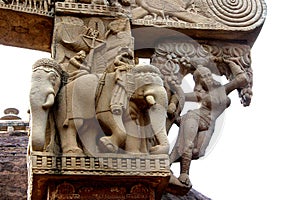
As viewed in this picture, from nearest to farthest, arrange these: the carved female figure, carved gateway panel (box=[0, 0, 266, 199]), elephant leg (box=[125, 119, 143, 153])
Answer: carved gateway panel (box=[0, 0, 266, 199])
elephant leg (box=[125, 119, 143, 153])
the carved female figure

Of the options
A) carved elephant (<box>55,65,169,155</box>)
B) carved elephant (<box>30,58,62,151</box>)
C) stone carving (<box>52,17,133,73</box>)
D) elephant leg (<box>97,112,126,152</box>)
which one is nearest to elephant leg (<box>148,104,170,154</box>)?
carved elephant (<box>55,65,169,155</box>)

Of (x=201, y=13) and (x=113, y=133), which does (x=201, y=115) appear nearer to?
(x=201, y=13)

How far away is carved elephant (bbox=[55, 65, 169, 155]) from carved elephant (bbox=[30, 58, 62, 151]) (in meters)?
0.15

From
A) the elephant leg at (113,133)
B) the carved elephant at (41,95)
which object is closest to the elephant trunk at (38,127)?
the carved elephant at (41,95)

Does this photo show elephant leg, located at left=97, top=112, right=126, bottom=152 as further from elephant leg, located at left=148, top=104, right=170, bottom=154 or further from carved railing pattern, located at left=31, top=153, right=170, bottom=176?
elephant leg, located at left=148, top=104, right=170, bottom=154

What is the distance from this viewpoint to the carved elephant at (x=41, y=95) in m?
6.18

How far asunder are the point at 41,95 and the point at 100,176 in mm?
822

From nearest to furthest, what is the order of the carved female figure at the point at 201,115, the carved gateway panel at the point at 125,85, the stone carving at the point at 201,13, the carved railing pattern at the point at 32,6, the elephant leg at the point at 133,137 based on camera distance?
the carved gateway panel at the point at 125,85 < the elephant leg at the point at 133,137 < the carved female figure at the point at 201,115 < the carved railing pattern at the point at 32,6 < the stone carving at the point at 201,13

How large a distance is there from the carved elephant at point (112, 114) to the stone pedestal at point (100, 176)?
0.33 ft

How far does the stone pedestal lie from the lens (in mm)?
6148

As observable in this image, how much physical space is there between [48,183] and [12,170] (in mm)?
2895

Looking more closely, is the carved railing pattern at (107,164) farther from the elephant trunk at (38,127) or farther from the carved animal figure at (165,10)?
the carved animal figure at (165,10)

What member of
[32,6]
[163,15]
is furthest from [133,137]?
[32,6]

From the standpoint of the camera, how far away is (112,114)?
6355 mm
